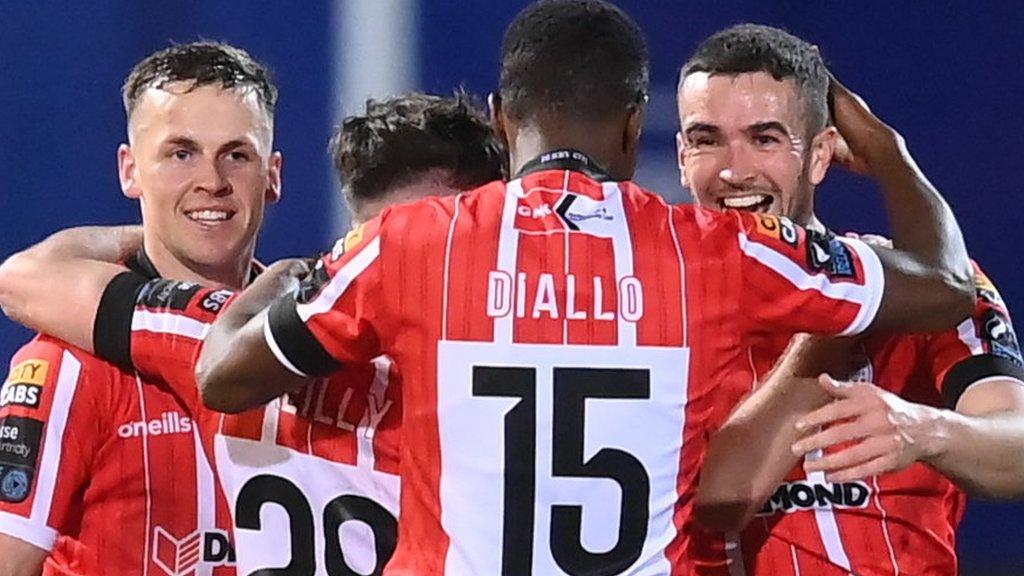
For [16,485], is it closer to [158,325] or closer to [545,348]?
[158,325]

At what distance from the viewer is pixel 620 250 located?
6.77 ft

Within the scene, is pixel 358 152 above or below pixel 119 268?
above

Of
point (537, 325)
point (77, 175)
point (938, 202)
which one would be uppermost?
point (77, 175)

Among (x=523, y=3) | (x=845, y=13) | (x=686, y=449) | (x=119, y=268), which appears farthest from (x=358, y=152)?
(x=845, y=13)

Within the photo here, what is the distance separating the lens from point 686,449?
210cm

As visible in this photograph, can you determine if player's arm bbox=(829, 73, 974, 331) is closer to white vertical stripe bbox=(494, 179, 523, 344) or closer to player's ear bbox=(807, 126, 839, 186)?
player's ear bbox=(807, 126, 839, 186)

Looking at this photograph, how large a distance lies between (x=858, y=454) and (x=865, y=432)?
28mm

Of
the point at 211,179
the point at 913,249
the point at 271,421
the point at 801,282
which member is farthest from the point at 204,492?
the point at 913,249

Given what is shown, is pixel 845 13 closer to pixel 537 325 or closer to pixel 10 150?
pixel 10 150

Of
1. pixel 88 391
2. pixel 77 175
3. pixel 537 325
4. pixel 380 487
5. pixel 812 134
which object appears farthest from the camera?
pixel 77 175

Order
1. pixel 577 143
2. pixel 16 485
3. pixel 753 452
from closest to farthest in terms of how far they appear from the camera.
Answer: pixel 577 143, pixel 753 452, pixel 16 485

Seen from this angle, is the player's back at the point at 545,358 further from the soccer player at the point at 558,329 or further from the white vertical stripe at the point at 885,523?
the white vertical stripe at the point at 885,523

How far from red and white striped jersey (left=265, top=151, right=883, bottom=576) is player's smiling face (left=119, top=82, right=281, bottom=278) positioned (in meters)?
0.52

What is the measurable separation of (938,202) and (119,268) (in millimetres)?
1108
